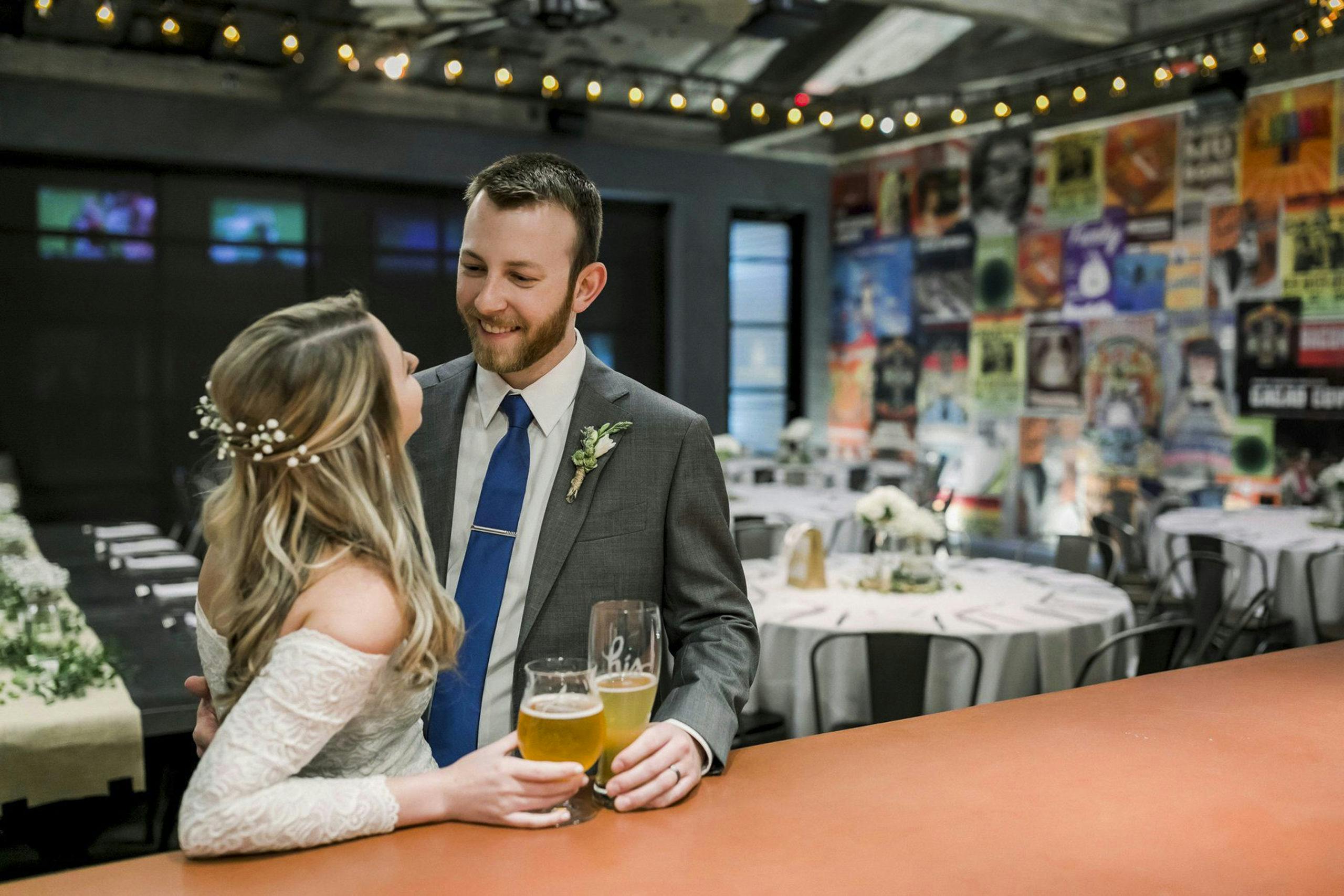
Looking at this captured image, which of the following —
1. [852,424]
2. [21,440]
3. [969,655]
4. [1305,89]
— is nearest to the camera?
[969,655]

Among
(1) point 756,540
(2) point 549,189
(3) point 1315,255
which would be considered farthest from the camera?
(3) point 1315,255

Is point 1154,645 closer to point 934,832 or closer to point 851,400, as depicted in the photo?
point 934,832

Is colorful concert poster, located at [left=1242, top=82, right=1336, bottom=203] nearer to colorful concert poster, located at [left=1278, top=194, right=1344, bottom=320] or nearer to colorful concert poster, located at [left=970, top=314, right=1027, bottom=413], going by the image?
colorful concert poster, located at [left=1278, top=194, right=1344, bottom=320]

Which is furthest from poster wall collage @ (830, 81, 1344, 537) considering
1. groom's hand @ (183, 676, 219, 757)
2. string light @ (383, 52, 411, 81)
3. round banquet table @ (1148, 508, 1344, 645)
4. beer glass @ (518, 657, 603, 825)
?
groom's hand @ (183, 676, 219, 757)

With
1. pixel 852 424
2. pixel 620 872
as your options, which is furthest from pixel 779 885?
pixel 852 424

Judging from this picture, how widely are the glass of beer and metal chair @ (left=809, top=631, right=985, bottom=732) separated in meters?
2.33

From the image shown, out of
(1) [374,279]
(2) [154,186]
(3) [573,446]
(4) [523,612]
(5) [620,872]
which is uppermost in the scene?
(2) [154,186]

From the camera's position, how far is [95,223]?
28.0 ft

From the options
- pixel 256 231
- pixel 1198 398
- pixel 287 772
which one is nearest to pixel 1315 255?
pixel 1198 398

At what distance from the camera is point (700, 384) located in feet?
35.6

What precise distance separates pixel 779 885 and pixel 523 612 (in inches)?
28.2

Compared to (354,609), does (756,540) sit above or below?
below

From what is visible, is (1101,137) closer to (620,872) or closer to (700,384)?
(700,384)

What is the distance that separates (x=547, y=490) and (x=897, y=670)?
213 cm
